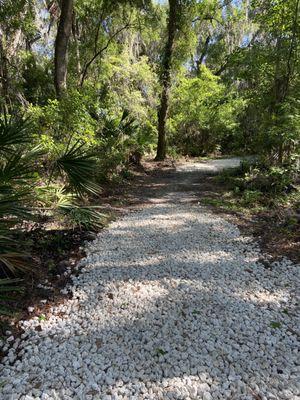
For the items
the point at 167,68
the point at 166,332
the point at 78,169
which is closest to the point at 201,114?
the point at 167,68

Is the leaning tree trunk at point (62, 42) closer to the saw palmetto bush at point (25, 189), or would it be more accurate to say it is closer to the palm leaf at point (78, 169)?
the saw palmetto bush at point (25, 189)

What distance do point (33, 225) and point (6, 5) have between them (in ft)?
25.9

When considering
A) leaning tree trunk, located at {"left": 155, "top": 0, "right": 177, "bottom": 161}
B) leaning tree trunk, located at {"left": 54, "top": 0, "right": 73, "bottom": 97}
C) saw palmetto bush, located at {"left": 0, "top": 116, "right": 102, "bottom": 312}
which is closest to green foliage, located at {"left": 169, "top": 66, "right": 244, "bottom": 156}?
leaning tree trunk, located at {"left": 155, "top": 0, "right": 177, "bottom": 161}

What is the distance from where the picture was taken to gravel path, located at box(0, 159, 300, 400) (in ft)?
7.30

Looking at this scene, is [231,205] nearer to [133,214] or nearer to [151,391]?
[133,214]

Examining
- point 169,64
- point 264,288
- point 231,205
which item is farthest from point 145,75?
point 264,288

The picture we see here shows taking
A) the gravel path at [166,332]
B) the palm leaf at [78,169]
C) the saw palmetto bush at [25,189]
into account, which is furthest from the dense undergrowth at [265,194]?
the palm leaf at [78,169]

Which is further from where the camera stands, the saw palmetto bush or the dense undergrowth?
the dense undergrowth

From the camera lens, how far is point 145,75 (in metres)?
11.2

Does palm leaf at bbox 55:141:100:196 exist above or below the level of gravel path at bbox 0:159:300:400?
above

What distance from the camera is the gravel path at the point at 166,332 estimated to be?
2.22 metres

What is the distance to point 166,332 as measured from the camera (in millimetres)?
2768

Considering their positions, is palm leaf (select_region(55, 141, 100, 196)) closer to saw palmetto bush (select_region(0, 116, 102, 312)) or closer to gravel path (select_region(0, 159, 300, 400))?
saw palmetto bush (select_region(0, 116, 102, 312))

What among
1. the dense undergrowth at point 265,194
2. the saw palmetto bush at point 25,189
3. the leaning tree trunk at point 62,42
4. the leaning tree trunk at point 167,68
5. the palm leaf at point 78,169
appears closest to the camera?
the saw palmetto bush at point 25,189
